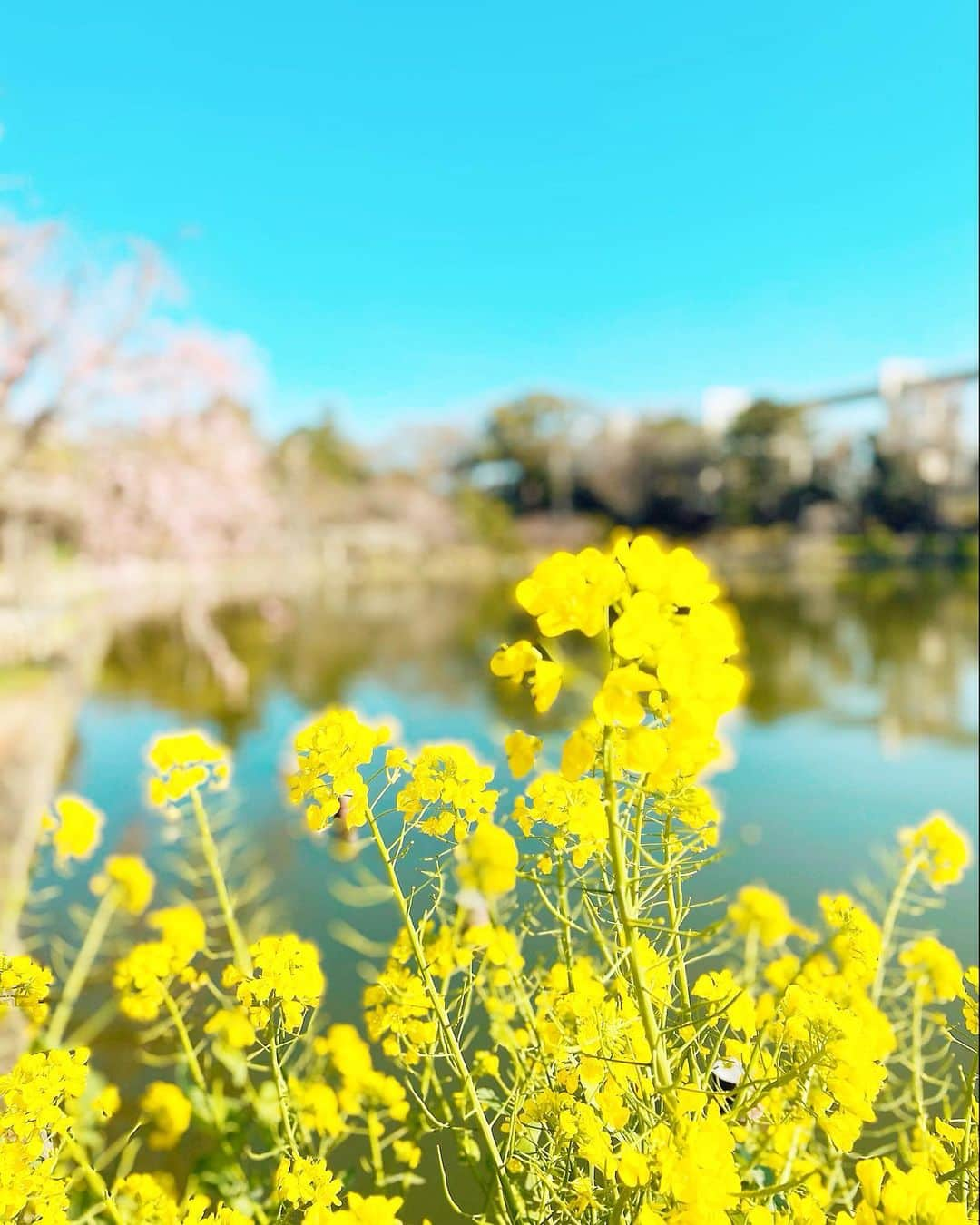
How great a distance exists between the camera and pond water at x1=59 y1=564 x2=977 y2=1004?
13.2 ft

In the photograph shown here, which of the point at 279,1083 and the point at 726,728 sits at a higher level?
the point at 279,1083

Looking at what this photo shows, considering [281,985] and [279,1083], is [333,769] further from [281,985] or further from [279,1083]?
[279,1083]

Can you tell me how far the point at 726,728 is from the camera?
7.29 metres

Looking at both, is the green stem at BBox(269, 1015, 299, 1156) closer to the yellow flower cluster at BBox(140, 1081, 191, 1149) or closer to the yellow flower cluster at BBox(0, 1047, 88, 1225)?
the yellow flower cluster at BBox(0, 1047, 88, 1225)

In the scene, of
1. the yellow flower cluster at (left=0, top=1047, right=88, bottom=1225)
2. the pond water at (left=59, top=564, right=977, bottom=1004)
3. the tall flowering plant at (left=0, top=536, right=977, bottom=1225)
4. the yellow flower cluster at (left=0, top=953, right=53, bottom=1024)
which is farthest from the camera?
the pond water at (left=59, top=564, right=977, bottom=1004)

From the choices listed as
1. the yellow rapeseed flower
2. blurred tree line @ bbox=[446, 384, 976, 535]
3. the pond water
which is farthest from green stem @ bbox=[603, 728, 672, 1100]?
blurred tree line @ bbox=[446, 384, 976, 535]

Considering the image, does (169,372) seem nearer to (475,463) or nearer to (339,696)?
(339,696)

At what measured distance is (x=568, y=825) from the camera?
1.02 meters

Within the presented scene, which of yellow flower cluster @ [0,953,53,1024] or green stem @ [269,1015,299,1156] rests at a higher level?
yellow flower cluster @ [0,953,53,1024]

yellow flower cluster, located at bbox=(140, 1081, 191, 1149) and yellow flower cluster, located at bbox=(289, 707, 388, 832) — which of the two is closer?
yellow flower cluster, located at bbox=(289, 707, 388, 832)

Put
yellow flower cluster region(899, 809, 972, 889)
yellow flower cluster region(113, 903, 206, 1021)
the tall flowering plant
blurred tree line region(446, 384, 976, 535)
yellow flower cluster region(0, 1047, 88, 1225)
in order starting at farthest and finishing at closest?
blurred tree line region(446, 384, 976, 535) → yellow flower cluster region(899, 809, 972, 889) → yellow flower cluster region(113, 903, 206, 1021) → yellow flower cluster region(0, 1047, 88, 1225) → the tall flowering plant

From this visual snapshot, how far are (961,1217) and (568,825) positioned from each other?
60 cm

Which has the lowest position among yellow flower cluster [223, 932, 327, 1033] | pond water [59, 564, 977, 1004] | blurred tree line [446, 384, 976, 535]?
pond water [59, 564, 977, 1004]

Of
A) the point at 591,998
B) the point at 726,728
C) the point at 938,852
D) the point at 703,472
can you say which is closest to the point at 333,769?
the point at 591,998
